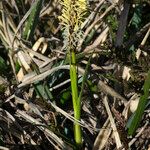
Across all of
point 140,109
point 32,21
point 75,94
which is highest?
point 32,21

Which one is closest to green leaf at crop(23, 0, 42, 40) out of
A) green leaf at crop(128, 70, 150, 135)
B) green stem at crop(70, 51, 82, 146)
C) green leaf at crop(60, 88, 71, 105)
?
green leaf at crop(60, 88, 71, 105)

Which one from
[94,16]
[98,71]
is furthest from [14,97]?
[94,16]

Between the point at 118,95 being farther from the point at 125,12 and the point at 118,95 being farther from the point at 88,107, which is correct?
the point at 125,12

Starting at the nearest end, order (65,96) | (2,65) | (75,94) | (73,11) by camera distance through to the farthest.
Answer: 1. (73,11)
2. (75,94)
3. (65,96)
4. (2,65)

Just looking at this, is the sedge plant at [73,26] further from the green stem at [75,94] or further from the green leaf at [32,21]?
the green leaf at [32,21]

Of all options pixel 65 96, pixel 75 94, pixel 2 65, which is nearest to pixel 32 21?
pixel 2 65

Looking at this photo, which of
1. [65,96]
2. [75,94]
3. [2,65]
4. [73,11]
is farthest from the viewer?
[2,65]

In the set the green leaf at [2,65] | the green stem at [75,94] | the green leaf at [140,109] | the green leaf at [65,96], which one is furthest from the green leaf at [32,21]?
the green leaf at [140,109]

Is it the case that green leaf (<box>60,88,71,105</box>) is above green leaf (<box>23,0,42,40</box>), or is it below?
below

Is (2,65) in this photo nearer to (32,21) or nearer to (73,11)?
(32,21)

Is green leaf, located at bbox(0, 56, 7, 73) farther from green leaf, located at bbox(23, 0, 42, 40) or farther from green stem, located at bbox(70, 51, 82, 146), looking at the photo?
green stem, located at bbox(70, 51, 82, 146)

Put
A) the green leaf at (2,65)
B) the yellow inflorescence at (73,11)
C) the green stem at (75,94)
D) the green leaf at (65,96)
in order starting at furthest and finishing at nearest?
the green leaf at (2,65) → the green leaf at (65,96) → the green stem at (75,94) → the yellow inflorescence at (73,11)

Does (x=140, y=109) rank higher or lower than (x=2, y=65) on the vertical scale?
lower
